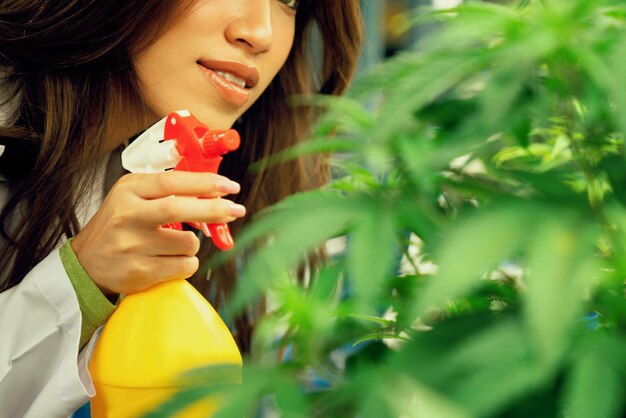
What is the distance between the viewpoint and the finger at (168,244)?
707mm

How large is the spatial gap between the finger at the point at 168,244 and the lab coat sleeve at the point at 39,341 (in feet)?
0.34

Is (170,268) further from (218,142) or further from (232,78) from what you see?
(232,78)

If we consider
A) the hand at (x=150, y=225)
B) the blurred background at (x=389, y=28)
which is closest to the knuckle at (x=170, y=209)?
the hand at (x=150, y=225)

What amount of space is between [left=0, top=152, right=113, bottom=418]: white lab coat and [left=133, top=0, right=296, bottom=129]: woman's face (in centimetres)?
27

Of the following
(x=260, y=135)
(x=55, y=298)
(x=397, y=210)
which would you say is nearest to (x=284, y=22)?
(x=260, y=135)

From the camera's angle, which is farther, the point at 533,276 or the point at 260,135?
the point at 260,135

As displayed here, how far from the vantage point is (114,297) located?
796 millimetres

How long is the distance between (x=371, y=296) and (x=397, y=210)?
7 cm

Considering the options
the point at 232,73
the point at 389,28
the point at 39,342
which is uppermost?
the point at 232,73

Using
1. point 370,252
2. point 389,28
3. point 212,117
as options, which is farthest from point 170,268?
point 389,28

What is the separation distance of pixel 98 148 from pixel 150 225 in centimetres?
35

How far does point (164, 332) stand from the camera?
63 centimetres

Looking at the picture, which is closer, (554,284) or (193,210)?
(554,284)

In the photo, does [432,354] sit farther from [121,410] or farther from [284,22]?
[284,22]
